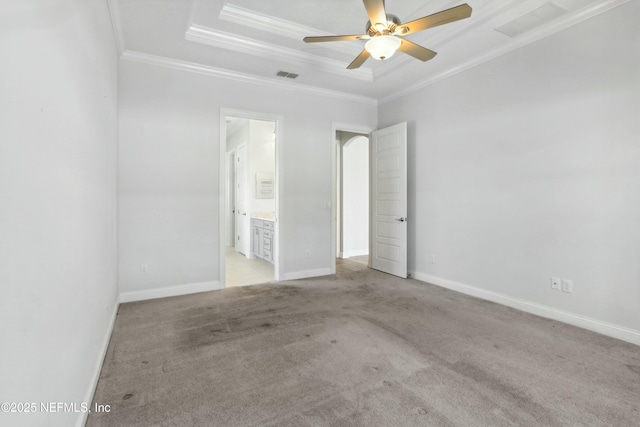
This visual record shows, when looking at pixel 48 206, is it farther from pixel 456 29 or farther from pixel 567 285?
pixel 567 285

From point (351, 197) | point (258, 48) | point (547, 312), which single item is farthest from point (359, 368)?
point (351, 197)

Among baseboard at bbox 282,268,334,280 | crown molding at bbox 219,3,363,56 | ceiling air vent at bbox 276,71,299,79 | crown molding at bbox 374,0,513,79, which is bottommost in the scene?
baseboard at bbox 282,268,334,280

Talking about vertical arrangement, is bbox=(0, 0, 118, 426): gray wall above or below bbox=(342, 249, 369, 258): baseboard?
above

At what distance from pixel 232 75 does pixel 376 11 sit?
2.46 m

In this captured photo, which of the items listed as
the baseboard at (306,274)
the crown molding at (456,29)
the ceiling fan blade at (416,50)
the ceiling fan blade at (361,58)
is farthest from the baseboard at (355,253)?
the ceiling fan blade at (416,50)

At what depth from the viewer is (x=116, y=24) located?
2967 millimetres

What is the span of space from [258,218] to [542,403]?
16.3 feet

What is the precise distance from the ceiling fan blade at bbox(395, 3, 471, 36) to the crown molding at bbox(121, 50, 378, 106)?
2330 millimetres

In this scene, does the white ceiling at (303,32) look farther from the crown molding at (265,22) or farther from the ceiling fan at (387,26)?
the ceiling fan at (387,26)

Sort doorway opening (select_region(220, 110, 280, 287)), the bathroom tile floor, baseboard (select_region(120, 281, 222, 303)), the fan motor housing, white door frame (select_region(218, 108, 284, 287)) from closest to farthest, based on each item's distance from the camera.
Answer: the fan motor housing → baseboard (select_region(120, 281, 222, 303)) → white door frame (select_region(218, 108, 284, 287)) → the bathroom tile floor → doorway opening (select_region(220, 110, 280, 287))

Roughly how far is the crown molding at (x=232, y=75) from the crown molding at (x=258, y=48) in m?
0.59

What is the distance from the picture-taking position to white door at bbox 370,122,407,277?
4.65m

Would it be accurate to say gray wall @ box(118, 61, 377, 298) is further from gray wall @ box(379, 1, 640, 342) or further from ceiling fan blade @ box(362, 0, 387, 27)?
ceiling fan blade @ box(362, 0, 387, 27)

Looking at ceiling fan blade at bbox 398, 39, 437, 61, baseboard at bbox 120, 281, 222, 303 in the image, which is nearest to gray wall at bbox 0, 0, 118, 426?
baseboard at bbox 120, 281, 222, 303
